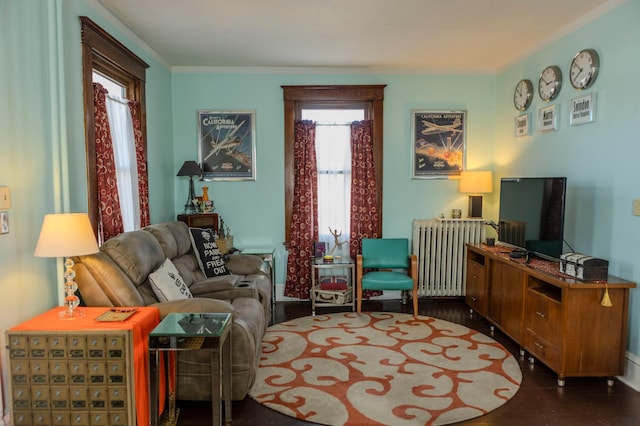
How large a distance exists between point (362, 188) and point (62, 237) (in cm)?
343

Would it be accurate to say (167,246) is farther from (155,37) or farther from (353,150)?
(353,150)

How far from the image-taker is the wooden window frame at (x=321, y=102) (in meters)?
5.00

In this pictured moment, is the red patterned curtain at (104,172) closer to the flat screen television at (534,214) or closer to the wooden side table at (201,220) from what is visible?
the wooden side table at (201,220)

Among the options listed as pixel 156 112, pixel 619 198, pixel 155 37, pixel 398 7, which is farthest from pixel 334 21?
pixel 619 198

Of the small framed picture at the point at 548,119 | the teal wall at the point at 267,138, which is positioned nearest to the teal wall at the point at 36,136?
the teal wall at the point at 267,138

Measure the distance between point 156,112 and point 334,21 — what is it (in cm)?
216

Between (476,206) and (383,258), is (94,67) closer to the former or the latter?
(383,258)

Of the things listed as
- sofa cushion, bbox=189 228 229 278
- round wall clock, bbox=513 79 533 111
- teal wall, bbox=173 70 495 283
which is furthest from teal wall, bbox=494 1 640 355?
sofa cushion, bbox=189 228 229 278

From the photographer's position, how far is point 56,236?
223 cm

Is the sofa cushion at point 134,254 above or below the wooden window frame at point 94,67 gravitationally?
below

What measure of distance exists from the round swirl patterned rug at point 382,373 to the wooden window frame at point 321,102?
1.58m

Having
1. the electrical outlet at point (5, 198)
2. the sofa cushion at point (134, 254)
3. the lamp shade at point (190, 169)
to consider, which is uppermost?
the lamp shade at point (190, 169)

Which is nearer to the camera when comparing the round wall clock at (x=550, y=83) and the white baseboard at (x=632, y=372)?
the white baseboard at (x=632, y=372)

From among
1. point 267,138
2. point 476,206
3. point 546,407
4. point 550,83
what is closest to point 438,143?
point 476,206
